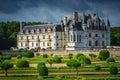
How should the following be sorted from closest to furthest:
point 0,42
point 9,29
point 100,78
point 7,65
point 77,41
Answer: point 100,78 < point 7,65 < point 77,41 < point 0,42 < point 9,29

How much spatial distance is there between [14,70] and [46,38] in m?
39.6

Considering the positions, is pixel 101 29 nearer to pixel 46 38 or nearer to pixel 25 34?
pixel 46 38

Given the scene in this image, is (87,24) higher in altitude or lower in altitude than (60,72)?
higher

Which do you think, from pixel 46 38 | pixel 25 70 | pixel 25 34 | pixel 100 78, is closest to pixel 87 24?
pixel 46 38

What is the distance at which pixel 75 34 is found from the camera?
75562mm

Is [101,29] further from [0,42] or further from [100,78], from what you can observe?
[100,78]

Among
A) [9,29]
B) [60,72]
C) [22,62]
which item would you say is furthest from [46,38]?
[60,72]

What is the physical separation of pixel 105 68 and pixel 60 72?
18.4 ft

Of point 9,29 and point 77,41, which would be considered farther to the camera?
point 9,29

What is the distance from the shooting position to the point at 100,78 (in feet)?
115

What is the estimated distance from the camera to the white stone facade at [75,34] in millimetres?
75875

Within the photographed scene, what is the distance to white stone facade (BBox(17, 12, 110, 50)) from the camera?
249 ft

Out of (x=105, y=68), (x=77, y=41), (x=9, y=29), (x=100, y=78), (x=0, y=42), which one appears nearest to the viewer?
(x=100, y=78)

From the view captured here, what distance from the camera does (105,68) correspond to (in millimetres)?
43750
